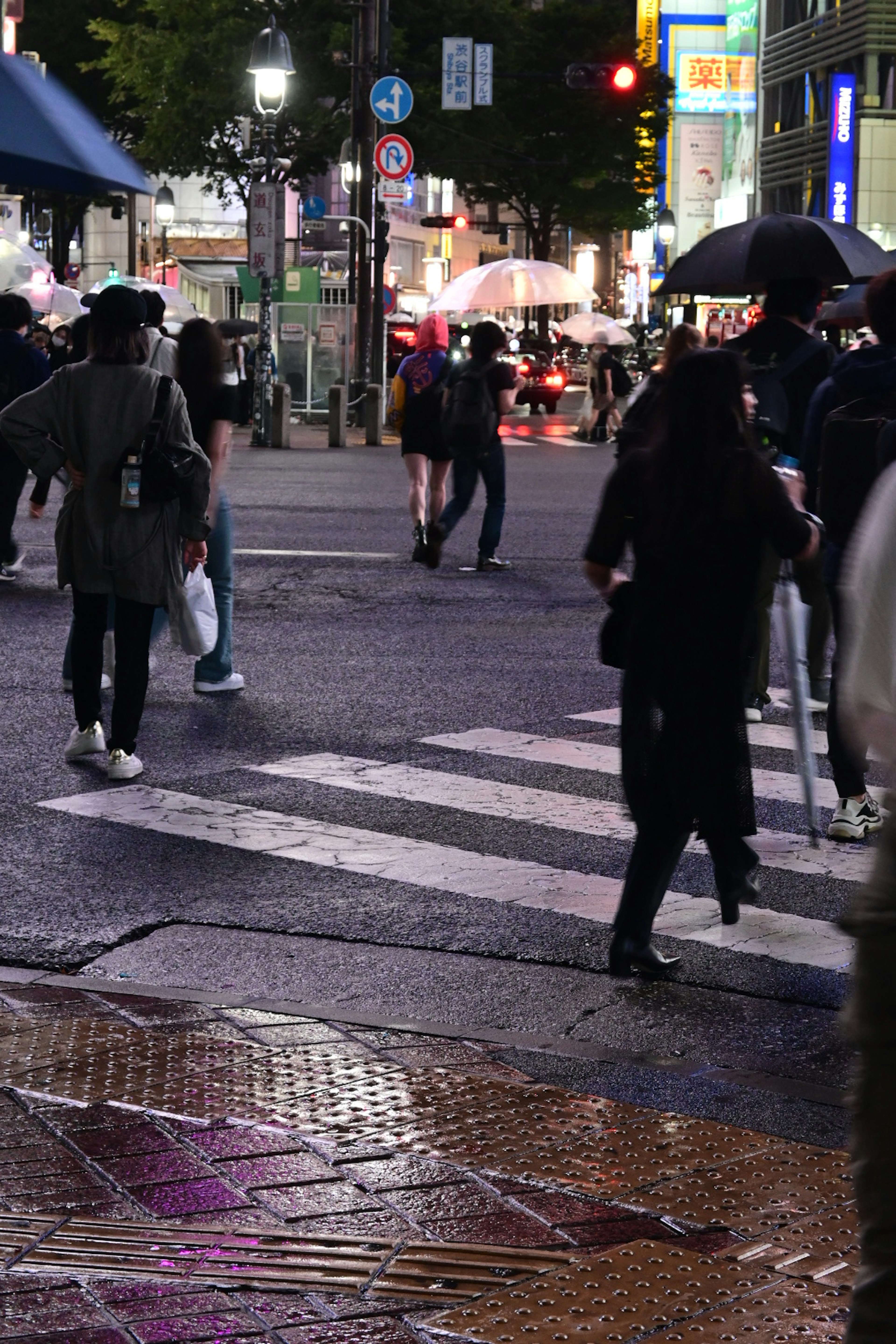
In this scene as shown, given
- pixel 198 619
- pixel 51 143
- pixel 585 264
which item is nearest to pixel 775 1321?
pixel 51 143

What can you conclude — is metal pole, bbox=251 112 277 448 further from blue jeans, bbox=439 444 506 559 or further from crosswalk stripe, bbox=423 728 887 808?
crosswalk stripe, bbox=423 728 887 808

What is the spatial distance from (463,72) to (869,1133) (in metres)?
38.3

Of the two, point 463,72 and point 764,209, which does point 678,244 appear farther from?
point 463,72

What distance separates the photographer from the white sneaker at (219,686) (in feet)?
32.0

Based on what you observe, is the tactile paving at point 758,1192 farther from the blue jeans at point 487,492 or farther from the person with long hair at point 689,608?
the blue jeans at point 487,492

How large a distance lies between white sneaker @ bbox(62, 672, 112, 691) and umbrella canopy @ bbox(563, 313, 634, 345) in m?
27.3

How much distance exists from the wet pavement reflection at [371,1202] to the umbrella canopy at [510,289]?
23.1 metres

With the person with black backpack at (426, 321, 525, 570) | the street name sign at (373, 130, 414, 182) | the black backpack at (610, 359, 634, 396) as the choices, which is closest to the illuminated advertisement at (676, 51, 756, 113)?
the black backpack at (610, 359, 634, 396)

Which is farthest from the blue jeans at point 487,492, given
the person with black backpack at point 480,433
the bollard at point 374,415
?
the bollard at point 374,415

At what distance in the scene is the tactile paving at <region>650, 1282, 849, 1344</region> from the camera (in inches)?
126

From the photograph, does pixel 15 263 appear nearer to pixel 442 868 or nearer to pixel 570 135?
pixel 442 868

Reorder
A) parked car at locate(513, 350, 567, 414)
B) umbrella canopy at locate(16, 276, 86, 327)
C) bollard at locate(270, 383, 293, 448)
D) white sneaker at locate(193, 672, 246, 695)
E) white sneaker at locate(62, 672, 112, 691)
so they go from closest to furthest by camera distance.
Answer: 1. white sneaker at locate(62, 672, 112, 691)
2. white sneaker at locate(193, 672, 246, 695)
3. bollard at locate(270, 383, 293, 448)
4. umbrella canopy at locate(16, 276, 86, 327)
5. parked car at locate(513, 350, 567, 414)

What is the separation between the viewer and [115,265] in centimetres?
7594

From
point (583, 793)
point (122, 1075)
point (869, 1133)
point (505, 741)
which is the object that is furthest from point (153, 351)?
point (869, 1133)
